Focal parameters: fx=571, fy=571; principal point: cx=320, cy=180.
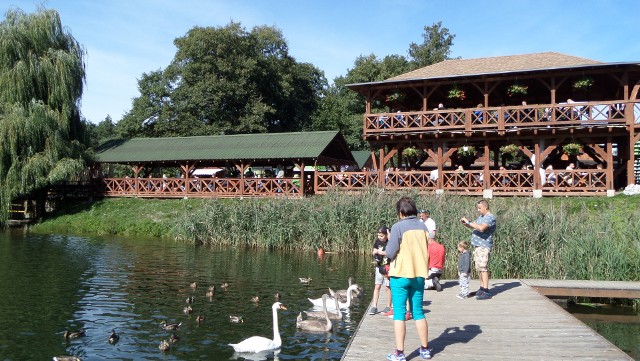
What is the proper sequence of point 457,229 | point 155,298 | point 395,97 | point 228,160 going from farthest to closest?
1. point 228,160
2. point 395,97
3. point 457,229
4. point 155,298

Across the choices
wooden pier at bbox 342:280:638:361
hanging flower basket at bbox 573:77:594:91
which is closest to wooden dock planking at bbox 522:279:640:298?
wooden pier at bbox 342:280:638:361

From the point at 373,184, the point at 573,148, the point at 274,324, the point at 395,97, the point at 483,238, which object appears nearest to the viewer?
the point at 274,324

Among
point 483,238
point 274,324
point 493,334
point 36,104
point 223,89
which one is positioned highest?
point 223,89

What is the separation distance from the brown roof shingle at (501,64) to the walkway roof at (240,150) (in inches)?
220

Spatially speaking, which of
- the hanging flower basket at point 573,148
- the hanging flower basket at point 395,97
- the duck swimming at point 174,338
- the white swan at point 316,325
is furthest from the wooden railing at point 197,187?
the duck swimming at point 174,338

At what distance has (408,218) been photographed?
6805 millimetres

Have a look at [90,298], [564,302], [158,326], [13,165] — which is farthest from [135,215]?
[564,302]

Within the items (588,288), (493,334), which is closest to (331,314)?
(493,334)

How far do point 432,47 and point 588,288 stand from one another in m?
48.0

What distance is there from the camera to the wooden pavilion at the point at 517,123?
2630 cm

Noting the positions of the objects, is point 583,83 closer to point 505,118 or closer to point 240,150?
point 505,118

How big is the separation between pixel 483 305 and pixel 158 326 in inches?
237

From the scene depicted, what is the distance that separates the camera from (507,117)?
2792 cm

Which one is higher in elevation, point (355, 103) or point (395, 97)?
point (355, 103)
